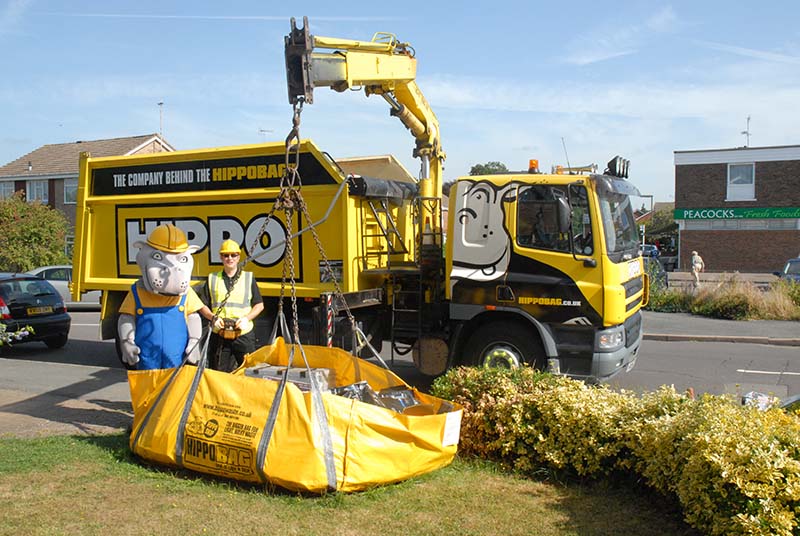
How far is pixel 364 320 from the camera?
27.3 ft

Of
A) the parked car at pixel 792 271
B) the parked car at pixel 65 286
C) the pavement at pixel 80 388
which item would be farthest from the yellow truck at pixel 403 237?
the parked car at pixel 792 271

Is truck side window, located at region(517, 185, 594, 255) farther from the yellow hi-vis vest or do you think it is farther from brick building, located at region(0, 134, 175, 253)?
brick building, located at region(0, 134, 175, 253)

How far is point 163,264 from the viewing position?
5871 millimetres

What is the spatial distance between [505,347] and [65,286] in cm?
1669

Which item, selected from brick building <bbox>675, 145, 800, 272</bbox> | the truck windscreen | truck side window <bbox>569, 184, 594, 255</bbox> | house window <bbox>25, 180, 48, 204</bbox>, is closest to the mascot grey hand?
truck side window <bbox>569, 184, 594, 255</bbox>

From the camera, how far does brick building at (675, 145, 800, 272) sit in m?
35.7

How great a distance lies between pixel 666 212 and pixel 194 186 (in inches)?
2026

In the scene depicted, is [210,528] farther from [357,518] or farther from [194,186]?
[194,186]

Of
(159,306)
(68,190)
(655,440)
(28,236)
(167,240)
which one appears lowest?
(655,440)

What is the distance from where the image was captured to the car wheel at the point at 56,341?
12.4m

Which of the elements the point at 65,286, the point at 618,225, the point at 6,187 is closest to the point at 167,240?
the point at 618,225

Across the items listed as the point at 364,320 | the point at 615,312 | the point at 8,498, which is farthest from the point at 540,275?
the point at 8,498

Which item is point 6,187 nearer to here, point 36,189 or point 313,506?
point 36,189

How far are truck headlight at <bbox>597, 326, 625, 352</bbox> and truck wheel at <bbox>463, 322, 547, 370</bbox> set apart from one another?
0.59 meters
